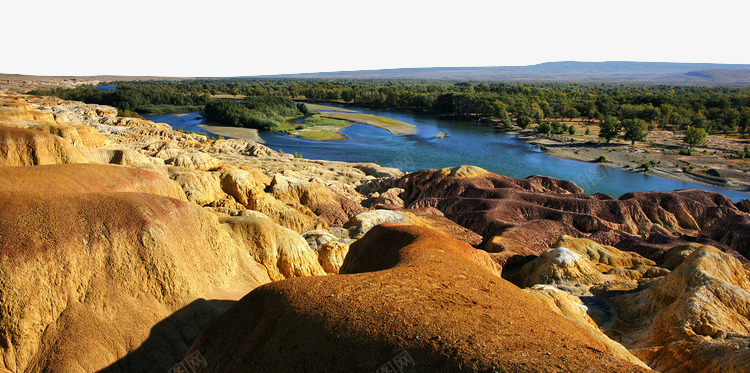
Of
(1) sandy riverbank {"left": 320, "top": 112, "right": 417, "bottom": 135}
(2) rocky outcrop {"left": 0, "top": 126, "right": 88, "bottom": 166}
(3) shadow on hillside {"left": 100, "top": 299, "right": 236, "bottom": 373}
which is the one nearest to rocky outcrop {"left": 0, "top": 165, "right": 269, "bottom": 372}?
(3) shadow on hillside {"left": 100, "top": 299, "right": 236, "bottom": 373}

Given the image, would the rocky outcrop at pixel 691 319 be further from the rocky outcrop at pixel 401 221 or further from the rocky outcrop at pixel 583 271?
the rocky outcrop at pixel 401 221

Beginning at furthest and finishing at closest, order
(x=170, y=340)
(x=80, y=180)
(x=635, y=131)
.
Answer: (x=635, y=131)
(x=80, y=180)
(x=170, y=340)

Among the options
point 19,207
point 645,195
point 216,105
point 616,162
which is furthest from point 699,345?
point 216,105

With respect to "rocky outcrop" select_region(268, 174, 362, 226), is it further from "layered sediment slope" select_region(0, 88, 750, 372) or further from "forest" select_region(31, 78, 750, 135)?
"forest" select_region(31, 78, 750, 135)

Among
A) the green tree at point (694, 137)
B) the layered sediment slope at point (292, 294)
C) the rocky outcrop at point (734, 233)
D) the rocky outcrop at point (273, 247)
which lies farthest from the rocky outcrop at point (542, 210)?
the green tree at point (694, 137)

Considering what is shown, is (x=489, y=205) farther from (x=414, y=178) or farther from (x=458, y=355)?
(x=458, y=355)

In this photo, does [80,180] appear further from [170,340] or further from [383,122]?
[383,122]

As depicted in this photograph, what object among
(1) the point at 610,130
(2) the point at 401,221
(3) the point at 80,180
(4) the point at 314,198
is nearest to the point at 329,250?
(2) the point at 401,221
